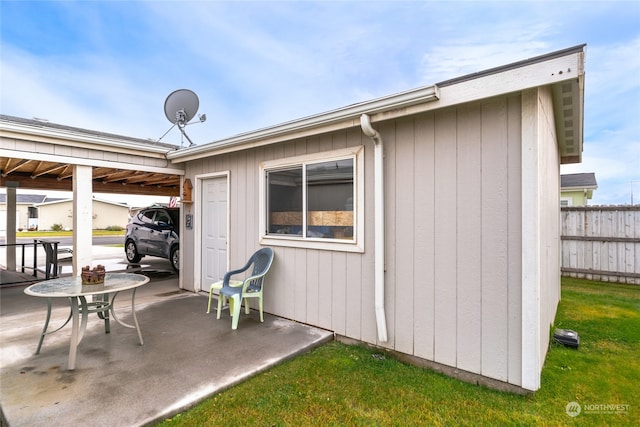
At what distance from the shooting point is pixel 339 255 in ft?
11.5

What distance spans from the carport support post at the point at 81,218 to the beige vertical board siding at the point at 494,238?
4.92 metres

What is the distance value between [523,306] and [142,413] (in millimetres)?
2816

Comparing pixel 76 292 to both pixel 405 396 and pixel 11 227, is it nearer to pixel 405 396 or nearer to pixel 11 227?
pixel 405 396

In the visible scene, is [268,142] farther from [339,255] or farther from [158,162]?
[158,162]

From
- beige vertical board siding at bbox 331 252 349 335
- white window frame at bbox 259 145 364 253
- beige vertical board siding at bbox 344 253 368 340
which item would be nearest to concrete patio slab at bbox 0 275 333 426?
beige vertical board siding at bbox 331 252 349 335

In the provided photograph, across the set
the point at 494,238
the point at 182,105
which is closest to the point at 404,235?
the point at 494,238

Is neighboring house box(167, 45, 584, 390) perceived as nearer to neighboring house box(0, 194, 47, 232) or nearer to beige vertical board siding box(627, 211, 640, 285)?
beige vertical board siding box(627, 211, 640, 285)

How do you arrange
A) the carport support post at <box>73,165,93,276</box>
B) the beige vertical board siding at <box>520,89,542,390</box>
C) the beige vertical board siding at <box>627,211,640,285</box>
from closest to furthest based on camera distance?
the beige vertical board siding at <box>520,89,542,390</box> → the carport support post at <box>73,165,93,276</box> → the beige vertical board siding at <box>627,211,640,285</box>

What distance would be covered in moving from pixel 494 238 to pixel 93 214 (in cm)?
3198

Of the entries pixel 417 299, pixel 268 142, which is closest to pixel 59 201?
pixel 268 142

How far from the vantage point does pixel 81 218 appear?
4.30 metres

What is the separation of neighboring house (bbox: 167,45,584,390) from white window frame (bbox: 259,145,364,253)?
2 centimetres

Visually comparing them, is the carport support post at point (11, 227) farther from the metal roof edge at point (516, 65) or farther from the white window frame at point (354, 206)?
the metal roof edge at point (516, 65)

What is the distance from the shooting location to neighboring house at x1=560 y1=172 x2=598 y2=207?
39.3 ft
